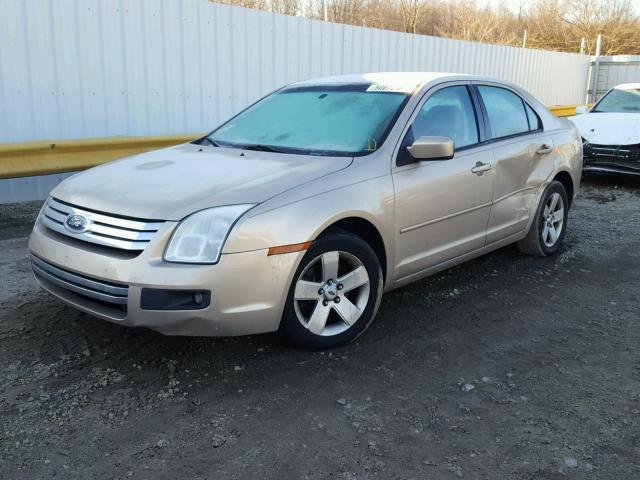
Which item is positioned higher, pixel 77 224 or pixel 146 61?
pixel 146 61

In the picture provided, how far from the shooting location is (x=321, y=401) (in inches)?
126

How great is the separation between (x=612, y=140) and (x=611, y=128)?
34 cm

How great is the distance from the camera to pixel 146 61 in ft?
26.5

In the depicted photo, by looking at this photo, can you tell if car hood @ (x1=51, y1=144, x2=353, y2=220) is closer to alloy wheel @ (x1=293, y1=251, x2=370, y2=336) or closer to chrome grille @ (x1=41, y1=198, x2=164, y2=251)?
chrome grille @ (x1=41, y1=198, x2=164, y2=251)

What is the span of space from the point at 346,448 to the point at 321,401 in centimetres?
42

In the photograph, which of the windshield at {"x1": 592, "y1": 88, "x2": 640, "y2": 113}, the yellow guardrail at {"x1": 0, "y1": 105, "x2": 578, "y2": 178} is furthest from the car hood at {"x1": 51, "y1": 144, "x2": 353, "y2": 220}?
the windshield at {"x1": 592, "y1": 88, "x2": 640, "y2": 113}

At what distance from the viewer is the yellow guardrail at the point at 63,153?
6574 millimetres

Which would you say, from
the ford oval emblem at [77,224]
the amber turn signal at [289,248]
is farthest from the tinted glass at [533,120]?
the ford oval emblem at [77,224]

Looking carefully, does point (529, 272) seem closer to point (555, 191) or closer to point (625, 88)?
point (555, 191)

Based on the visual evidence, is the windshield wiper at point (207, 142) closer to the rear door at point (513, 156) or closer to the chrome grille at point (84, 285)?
the chrome grille at point (84, 285)

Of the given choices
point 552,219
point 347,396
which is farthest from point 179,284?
point 552,219

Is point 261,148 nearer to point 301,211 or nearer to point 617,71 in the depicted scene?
point 301,211

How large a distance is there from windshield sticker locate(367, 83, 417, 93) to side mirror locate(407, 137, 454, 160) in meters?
0.56

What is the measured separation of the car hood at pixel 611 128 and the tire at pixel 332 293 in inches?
269
